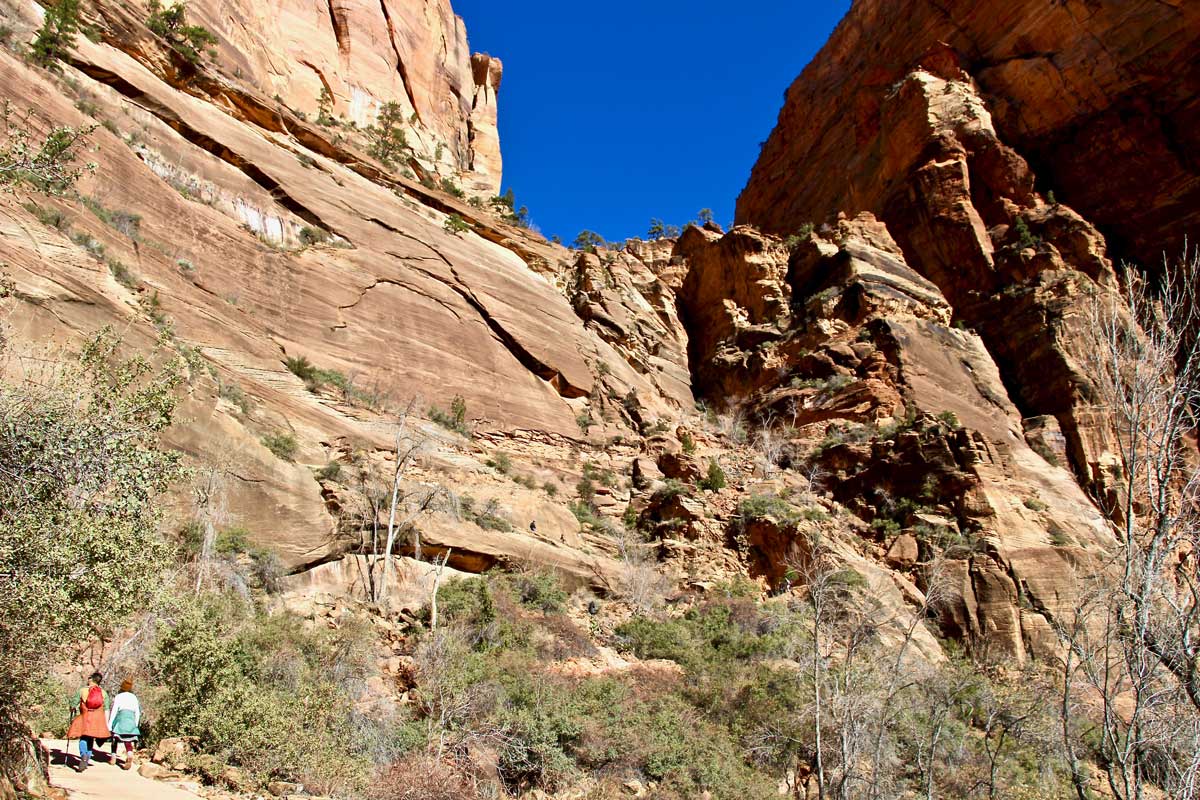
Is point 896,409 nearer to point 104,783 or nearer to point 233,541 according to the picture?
point 233,541

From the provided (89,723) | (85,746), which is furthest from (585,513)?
(85,746)

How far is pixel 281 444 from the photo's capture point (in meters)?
16.3

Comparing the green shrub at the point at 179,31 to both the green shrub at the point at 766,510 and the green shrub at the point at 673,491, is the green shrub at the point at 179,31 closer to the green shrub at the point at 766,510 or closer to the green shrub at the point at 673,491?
the green shrub at the point at 673,491

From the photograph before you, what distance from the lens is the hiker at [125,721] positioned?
8.58 meters

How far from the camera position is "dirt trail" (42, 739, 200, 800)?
698cm

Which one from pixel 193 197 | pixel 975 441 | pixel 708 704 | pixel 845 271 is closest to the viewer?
pixel 708 704

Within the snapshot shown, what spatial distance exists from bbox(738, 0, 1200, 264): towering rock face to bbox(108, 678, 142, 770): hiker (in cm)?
4240

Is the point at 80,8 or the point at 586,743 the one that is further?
the point at 80,8

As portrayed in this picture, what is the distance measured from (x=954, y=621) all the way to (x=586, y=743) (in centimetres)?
1375

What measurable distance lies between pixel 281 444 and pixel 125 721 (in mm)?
8240

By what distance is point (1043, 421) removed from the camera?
104 feet

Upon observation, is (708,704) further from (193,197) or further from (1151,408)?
(193,197)

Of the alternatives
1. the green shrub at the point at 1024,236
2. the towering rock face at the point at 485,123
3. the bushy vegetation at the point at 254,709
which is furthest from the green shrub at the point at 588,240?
the bushy vegetation at the point at 254,709

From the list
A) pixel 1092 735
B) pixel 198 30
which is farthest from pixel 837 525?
pixel 198 30
